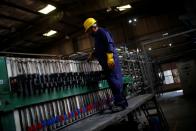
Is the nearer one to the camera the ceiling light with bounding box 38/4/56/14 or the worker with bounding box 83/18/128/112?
the worker with bounding box 83/18/128/112

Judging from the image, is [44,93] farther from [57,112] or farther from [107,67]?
[107,67]

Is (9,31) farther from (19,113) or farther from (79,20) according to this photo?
(19,113)

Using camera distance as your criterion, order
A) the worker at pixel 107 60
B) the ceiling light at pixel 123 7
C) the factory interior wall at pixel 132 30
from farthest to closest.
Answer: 1. the factory interior wall at pixel 132 30
2. the ceiling light at pixel 123 7
3. the worker at pixel 107 60

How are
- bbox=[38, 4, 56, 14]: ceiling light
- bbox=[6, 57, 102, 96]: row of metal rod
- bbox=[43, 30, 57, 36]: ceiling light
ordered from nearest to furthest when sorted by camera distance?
bbox=[6, 57, 102, 96]: row of metal rod → bbox=[38, 4, 56, 14]: ceiling light → bbox=[43, 30, 57, 36]: ceiling light

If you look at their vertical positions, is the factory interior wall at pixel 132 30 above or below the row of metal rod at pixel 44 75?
above

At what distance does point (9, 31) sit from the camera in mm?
10703

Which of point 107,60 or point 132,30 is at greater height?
point 132,30

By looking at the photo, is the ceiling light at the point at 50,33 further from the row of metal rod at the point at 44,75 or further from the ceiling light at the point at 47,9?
the row of metal rod at the point at 44,75

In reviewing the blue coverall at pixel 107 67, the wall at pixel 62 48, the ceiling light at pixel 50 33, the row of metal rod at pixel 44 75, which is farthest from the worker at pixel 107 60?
the wall at pixel 62 48

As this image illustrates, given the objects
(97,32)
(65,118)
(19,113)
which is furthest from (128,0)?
(19,113)

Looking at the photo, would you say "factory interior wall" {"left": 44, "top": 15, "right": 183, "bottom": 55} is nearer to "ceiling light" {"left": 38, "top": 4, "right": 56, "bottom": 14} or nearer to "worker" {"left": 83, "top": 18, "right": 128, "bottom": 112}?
"ceiling light" {"left": 38, "top": 4, "right": 56, "bottom": 14}

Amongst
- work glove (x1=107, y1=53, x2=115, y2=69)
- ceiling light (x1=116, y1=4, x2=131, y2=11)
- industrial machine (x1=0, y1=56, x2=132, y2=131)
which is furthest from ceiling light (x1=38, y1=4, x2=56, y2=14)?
work glove (x1=107, y1=53, x2=115, y2=69)

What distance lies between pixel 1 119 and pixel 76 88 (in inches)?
54.4

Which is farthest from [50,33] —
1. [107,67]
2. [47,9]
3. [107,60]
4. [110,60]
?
[110,60]
